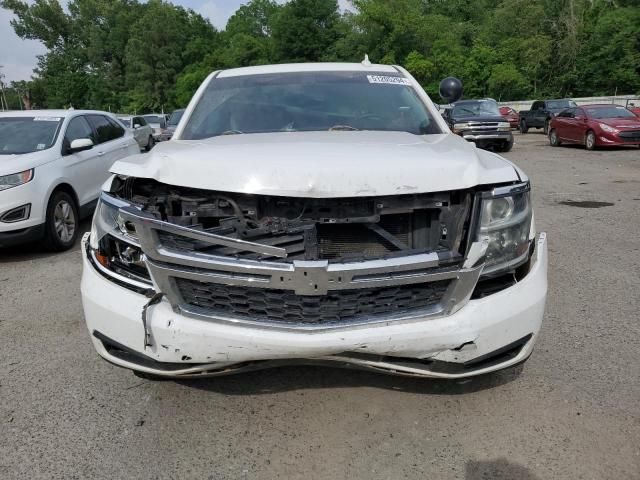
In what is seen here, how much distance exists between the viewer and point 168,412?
9.36 feet

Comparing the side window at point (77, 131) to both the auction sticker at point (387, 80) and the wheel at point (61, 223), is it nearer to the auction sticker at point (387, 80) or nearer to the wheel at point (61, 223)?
the wheel at point (61, 223)

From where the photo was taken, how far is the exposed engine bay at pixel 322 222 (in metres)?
2.32

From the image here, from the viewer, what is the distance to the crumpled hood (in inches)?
226

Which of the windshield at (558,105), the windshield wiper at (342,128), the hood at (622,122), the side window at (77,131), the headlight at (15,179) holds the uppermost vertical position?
the windshield wiper at (342,128)

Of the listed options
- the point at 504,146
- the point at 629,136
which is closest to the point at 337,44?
the point at 504,146

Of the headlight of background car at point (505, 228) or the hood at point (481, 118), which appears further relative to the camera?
the hood at point (481, 118)

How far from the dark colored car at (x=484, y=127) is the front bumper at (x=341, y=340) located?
14223mm

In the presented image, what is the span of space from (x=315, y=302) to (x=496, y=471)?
1.10 metres

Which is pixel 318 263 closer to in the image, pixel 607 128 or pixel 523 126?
pixel 607 128

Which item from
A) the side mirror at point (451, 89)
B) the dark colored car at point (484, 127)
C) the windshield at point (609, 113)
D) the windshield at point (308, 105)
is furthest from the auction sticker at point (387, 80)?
the windshield at point (609, 113)

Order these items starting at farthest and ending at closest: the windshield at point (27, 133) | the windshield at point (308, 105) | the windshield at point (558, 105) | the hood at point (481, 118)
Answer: the windshield at point (558, 105), the hood at point (481, 118), the windshield at point (27, 133), the windshield at point (308, 105)

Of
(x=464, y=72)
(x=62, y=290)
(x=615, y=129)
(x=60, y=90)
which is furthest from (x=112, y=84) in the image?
A: (x=62, y=290)

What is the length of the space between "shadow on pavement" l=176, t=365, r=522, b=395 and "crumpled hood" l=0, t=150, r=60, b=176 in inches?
157

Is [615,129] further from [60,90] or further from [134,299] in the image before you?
[60,90]
